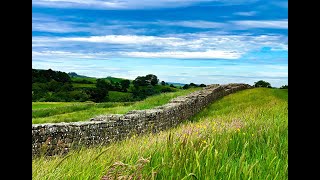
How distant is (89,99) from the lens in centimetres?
4156

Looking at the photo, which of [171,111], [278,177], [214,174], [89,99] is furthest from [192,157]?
[89,99]

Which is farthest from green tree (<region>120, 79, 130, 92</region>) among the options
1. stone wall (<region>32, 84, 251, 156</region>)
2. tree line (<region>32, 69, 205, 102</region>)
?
stone wall (<region>32, 84, 251, 156</region>)

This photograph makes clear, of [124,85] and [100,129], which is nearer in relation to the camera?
[100,129]

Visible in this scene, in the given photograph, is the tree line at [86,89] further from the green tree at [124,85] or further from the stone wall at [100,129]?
the stone wall at [100,129]

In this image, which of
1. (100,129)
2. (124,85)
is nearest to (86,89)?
(124,85)

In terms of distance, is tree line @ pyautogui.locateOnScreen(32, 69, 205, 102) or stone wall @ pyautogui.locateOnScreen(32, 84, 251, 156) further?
tree line @ pyautogui.locateOnScreen(32, 69, 205, 102)

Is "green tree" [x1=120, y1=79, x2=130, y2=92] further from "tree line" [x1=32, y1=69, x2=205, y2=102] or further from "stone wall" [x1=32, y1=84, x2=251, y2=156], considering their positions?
"stone wall" [x1=32, y1=84, x2=251, y2=156]

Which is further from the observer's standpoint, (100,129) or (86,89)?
(86,89)

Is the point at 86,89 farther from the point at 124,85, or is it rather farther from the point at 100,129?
the point at 100,129

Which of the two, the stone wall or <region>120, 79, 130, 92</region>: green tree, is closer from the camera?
the stone wall

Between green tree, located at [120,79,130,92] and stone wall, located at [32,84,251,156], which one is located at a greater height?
green tree, located at [120,79,130,92]

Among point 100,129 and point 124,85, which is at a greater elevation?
point 124,85

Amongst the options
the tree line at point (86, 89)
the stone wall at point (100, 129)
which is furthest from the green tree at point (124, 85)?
the stone wall at point (100, 129)
